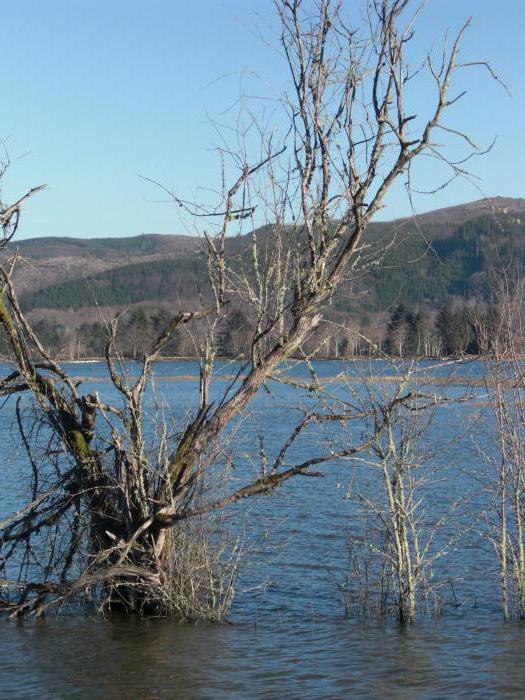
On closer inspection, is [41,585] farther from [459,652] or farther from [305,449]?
[305,449]

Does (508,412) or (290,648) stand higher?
(508,412)

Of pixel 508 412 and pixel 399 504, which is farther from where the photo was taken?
pixel 508 412

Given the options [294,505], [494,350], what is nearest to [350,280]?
[494,350]

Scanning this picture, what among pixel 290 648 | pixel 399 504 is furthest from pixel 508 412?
pixel 290 648

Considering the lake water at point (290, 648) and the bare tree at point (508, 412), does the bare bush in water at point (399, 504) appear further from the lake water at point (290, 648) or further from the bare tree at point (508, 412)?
the bare tree at point (508, 412)

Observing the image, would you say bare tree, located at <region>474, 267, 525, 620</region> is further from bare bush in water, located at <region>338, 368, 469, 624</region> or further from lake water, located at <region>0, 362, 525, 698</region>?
bare bush in water, located at <region>338, 368, 469, 624</region>

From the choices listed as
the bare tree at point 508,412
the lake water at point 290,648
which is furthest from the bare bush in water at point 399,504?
the bare tree at point 508,412

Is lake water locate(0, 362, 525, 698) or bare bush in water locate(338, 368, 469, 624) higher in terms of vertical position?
bare bush in water locate(338, 368, 469, 624)

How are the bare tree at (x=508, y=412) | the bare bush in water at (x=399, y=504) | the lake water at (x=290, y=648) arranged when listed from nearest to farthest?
the lake water at (x=290, y=648)
the bare bush in water at (x=399, y=504)
the bare tree at (x=508, y=412)

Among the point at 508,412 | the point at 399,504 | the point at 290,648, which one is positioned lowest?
the point at 290,648

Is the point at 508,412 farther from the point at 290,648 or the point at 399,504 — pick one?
the point at 290,648

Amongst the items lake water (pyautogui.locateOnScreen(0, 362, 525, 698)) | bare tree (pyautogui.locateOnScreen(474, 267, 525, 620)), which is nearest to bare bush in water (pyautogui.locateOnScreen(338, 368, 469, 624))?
lake water (pyautogui.locateOnScreen(0, 362, 525, 698))

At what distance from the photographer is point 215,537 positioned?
12.3m

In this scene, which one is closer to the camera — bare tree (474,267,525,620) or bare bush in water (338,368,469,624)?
bare bush in water (338,368,469,624)
